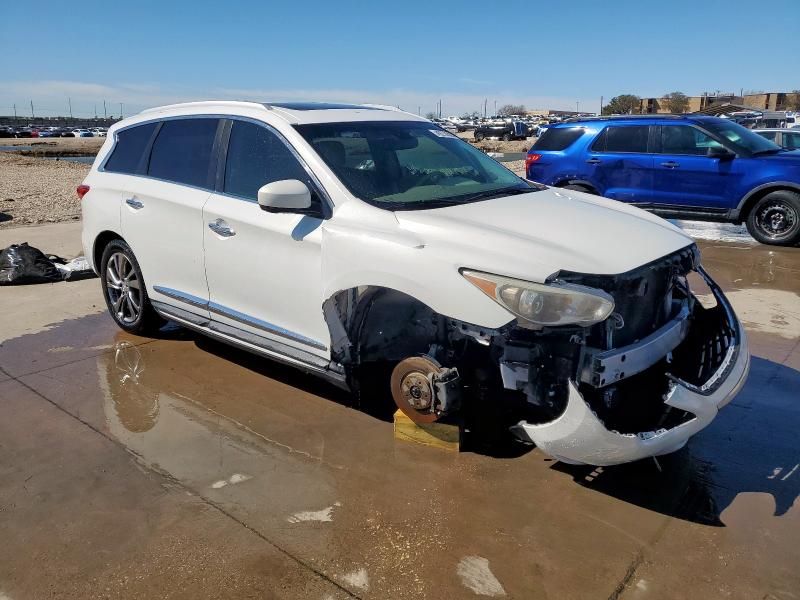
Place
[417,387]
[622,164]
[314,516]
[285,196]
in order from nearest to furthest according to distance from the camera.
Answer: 1. [314,516]
2. [417,387]
3. [285,196]
4. [622,164]

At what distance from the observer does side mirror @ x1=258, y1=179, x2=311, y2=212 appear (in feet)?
11.9

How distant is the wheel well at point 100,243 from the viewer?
17.8 ft

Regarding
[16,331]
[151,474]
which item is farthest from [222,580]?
[16,331]

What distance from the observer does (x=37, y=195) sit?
1545cm

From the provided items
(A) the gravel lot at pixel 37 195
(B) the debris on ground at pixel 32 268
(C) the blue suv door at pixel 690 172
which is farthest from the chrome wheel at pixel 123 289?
(C) the blue suv door at pixel 690 172

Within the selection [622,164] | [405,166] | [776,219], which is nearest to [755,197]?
[776,219]

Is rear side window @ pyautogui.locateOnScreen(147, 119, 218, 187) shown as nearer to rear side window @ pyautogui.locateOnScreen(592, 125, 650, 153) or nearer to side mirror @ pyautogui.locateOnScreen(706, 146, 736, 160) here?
rear side window @ pyautogui.locateOnScreen(592, 125, 650, 153)

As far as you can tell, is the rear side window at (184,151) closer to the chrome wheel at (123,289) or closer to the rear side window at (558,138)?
the chrome wheel at (123,289)

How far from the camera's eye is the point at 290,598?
2.64m

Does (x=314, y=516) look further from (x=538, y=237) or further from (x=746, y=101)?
(x=746, y=101)

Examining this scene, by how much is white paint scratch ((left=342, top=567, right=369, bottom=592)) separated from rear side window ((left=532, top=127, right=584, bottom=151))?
875 centimetres

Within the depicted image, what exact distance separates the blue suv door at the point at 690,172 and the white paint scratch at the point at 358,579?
27.8ft

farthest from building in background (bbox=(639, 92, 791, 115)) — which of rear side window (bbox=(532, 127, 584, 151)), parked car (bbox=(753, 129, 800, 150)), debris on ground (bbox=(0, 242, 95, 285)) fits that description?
debris on ground (bbox=(0, 242, 95, 285))

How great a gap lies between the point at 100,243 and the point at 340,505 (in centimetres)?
350
